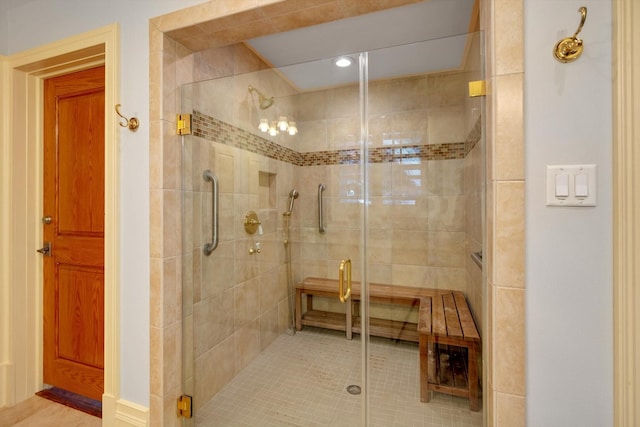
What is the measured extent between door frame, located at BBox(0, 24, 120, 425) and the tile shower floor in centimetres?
69

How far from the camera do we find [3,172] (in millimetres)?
1785

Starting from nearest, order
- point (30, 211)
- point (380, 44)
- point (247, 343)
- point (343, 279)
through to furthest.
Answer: point (343, 279), point (247, 343), point (30, 211), point (380, 44)

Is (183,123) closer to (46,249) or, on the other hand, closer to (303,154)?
(303,154)

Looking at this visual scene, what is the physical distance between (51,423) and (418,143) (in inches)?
107

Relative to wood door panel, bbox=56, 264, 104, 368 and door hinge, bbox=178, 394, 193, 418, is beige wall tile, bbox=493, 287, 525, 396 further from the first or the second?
wood door panel, bbox=56, 264, 104, 368

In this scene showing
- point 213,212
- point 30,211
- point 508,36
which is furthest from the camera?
point 30,211

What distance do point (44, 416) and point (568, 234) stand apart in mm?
2841

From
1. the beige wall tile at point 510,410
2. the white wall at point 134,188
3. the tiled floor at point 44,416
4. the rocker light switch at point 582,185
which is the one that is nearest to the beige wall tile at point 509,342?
the beige wall tile at point 510,410

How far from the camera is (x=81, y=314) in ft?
6.09

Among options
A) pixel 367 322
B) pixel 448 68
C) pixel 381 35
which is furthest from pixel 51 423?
pixel 381 35

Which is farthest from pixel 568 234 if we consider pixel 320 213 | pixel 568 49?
pixel 320 213

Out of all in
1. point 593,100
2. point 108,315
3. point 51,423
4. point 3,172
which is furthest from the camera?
point 3,172

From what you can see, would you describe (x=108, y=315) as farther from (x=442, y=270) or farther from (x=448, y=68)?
(x=448, y=68)

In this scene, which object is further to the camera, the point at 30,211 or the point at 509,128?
the point at 30,211
